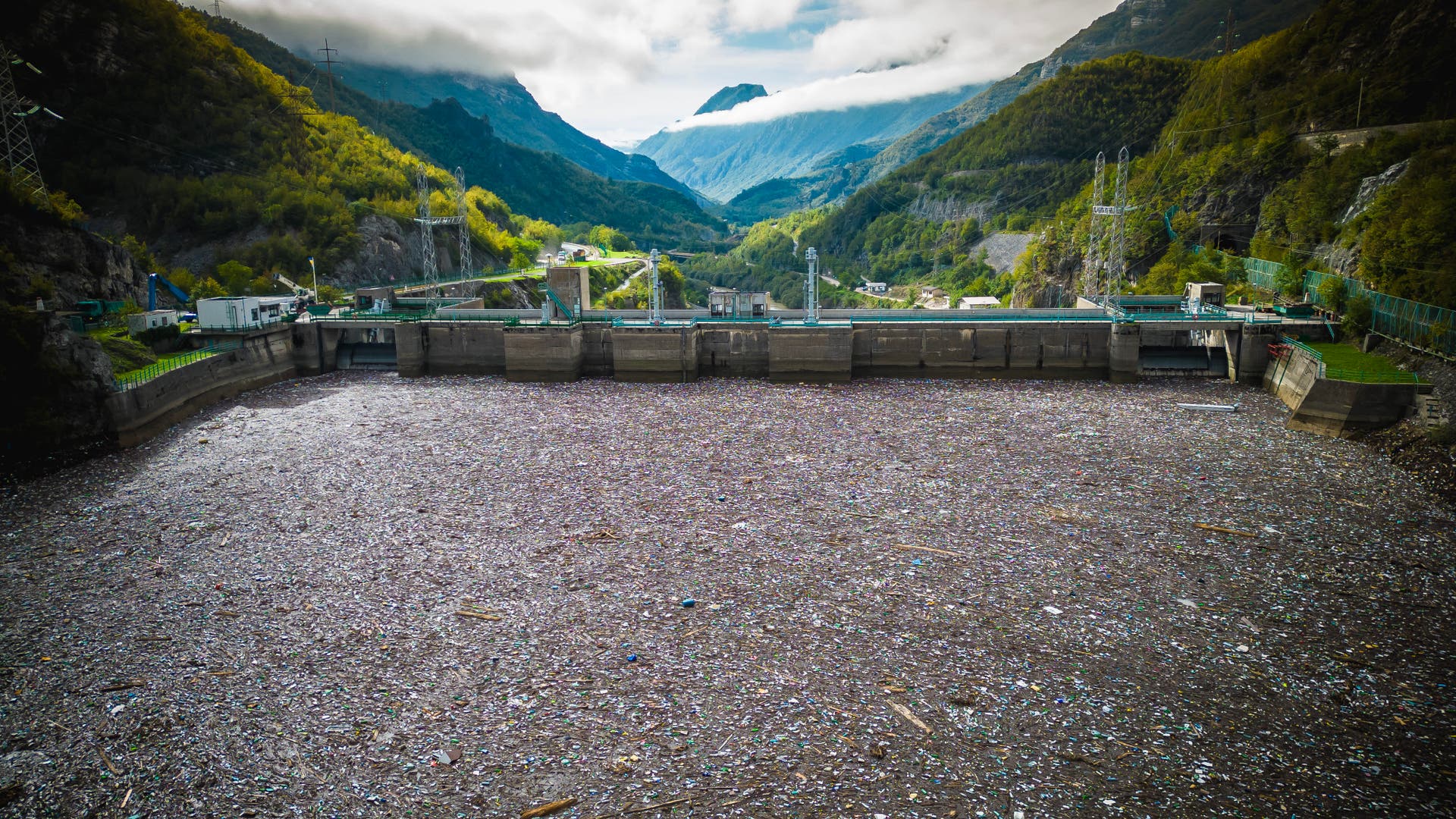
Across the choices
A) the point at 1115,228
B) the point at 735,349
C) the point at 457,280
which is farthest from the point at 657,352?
the point at 457,280

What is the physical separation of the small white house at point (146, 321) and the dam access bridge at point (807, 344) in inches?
235

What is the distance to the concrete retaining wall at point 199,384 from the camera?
29.0 m

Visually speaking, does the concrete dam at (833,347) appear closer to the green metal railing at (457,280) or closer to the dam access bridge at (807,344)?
the dam access bridge at (807,344)

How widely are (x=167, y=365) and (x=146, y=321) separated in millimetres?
6049

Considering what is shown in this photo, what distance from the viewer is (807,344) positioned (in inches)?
1547

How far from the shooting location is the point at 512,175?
18825 cm

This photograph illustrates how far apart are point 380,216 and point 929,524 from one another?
7934 centimetres

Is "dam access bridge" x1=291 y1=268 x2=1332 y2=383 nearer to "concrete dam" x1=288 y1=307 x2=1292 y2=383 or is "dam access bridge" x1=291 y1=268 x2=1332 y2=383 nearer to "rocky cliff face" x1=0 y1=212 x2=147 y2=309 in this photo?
"concrete dam" x1=288 y1=307 x2=1292 y2=383

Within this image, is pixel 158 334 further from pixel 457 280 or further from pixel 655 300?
pixel 457 280

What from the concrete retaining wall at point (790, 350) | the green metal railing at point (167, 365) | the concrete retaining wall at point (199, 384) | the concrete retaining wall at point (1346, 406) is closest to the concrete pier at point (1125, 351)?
the concrete retaining wall at point (790, 350)

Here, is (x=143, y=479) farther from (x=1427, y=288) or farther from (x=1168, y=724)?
Result: (x=1427, y=288)

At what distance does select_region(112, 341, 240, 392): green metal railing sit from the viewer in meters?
29.9

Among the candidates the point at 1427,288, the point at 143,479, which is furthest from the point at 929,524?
the point at 1427,288

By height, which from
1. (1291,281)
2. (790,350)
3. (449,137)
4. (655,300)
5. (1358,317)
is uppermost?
(449,137)
